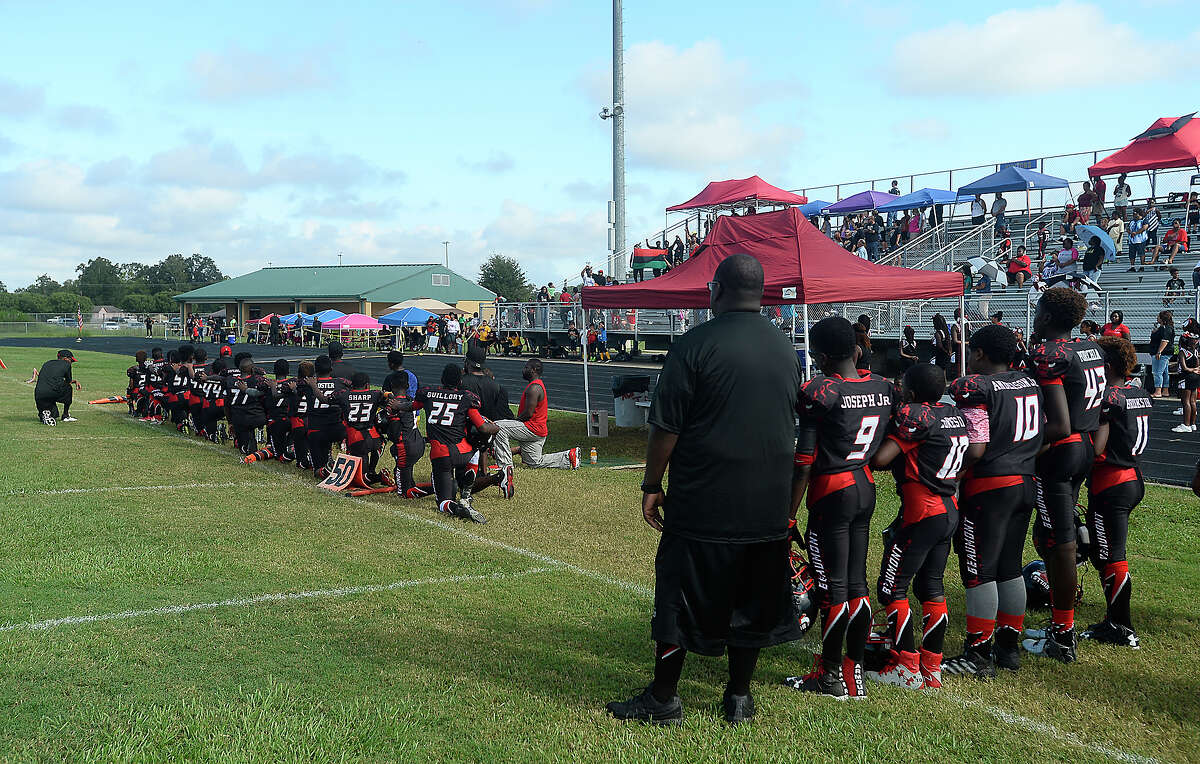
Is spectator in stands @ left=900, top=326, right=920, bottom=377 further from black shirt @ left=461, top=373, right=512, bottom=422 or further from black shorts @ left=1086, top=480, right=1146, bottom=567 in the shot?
→ black shorts @ left=1086, top=480, right=1146, bottom=567

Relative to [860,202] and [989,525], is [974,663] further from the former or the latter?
[860,202]

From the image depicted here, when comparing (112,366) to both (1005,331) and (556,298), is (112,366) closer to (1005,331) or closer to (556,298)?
(556,298)

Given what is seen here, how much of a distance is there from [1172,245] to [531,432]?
20796 millimetres

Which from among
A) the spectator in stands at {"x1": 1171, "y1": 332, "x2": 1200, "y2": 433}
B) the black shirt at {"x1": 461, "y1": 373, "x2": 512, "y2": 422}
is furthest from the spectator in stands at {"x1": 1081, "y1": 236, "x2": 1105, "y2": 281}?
the black shirt at {"x1": 461, "y1": 373, "x2": 512, "y2": 422}

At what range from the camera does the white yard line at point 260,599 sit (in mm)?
5672

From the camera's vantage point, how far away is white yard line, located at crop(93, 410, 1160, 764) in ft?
13.4

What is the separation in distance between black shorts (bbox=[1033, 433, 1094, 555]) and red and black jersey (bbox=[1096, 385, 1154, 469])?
0.68ft

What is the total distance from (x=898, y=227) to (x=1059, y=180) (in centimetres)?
616

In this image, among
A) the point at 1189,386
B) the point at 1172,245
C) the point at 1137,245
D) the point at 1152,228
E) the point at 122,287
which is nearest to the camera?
the point at 1189,386

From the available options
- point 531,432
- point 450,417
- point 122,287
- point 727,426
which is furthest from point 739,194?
point 122,287

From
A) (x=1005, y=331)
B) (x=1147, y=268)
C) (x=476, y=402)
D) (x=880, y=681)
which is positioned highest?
(x=1147, y=268)

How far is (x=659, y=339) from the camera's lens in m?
32.8

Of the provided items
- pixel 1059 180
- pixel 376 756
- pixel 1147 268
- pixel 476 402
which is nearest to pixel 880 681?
pixel 376 756

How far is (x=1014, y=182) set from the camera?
87.9ft
